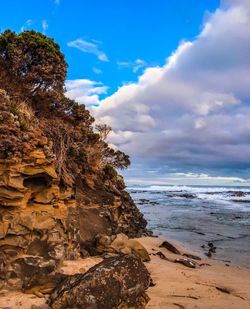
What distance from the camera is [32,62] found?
695 inches

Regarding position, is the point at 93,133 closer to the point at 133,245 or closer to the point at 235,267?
the point at 133,245

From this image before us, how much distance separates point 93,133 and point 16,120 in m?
8.04

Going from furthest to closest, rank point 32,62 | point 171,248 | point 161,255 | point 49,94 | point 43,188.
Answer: point 171,248
point 32,62
point 49,94
point 161,255
point 43,188

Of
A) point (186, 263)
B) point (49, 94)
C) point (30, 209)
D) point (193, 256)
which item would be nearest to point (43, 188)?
point (30, 209)

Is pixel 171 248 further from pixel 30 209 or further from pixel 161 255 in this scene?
pixel 30 209

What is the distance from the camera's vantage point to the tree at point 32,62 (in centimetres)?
1706

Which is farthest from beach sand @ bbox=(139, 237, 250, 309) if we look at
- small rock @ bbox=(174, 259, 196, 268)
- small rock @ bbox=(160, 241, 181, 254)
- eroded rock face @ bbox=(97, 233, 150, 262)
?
small rock @ bbox=(160, 241, 181, 254)

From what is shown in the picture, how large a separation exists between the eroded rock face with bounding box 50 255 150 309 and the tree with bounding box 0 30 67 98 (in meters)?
10.6

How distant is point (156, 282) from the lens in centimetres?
1186

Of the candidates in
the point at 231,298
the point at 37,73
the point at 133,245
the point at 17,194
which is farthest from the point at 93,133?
the point at 231,298

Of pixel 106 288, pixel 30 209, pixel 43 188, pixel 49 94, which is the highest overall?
pixel 49 94

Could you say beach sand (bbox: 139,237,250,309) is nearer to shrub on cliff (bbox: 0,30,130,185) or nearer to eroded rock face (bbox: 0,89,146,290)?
eroded rock face (bbox: 0,89,146,290)

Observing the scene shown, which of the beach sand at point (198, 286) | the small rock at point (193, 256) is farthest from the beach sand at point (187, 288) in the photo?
the small rock at point (193, 256)

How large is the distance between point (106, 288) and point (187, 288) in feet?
12.0
